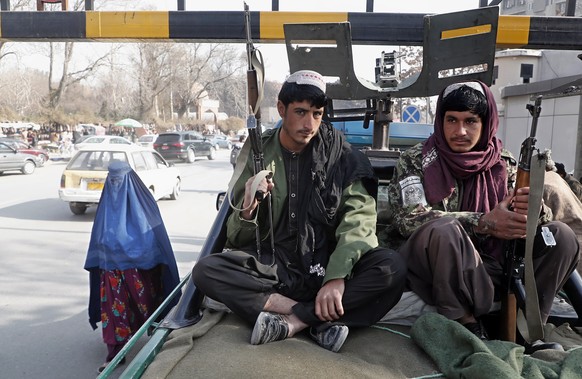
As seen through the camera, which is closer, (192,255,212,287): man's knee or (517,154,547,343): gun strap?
(517,154,547,343): gun strap

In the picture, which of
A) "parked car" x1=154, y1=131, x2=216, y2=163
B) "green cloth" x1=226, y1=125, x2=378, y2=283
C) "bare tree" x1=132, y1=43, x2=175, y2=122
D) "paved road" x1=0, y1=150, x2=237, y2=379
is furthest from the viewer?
"bare tree" x1=132, y1=43, x2=175, y2=122

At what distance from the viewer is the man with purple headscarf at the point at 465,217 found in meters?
2.20

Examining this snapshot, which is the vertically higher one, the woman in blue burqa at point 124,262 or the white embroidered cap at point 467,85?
the white embroidered cap at point 467,85

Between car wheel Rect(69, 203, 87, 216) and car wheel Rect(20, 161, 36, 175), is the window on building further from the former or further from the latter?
car wheel Rect(20, 161, 36, 175)

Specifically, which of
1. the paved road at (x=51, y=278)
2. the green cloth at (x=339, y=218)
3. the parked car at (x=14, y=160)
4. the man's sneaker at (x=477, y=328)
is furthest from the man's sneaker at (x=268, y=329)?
the parked car at (x=14, y=160)

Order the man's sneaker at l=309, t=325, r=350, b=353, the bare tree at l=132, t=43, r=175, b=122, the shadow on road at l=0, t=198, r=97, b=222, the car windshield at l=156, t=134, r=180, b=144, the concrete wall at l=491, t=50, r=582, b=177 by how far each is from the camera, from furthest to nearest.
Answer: the bare tree at l=132, t=43, r=175, b=122, the car windshield at l=156, t=134, r=180, b=144, the concrete wall at l=491, t=50, r=582, b=177, the shadow on road at l=0, t=198, r=97, b=222, the man's sneaker at l=309, t=325, r=350, b=353

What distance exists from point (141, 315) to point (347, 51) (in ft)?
8.34

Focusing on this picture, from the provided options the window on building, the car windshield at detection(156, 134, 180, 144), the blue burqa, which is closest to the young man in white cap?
the blue burqa

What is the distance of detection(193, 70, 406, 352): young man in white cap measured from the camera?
2230 millimetres

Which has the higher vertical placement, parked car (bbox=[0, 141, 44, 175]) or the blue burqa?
the blue burqa

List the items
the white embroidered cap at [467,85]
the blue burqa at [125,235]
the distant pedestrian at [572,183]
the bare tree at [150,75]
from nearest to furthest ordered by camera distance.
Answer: the white embroidered cap at [467,85] → the distant pedestrian at [572,183] → the blue burqa at [125,235] → the bare tree at [150,75]

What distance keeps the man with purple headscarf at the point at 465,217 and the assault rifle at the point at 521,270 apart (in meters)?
0.06

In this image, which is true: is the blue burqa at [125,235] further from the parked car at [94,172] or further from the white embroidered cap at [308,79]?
the parked car at [94,172]

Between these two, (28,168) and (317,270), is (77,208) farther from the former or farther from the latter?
(28,168)
